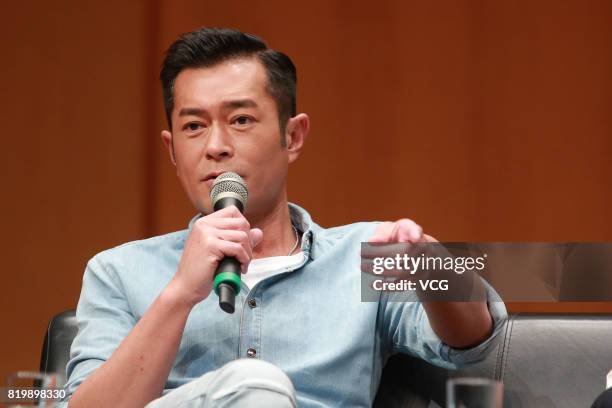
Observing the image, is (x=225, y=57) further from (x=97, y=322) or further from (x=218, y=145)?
(x=97, y=322)

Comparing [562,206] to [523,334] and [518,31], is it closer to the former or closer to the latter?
[518,31]

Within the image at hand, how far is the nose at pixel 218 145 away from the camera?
1.83 m

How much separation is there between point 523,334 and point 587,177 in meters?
0.99

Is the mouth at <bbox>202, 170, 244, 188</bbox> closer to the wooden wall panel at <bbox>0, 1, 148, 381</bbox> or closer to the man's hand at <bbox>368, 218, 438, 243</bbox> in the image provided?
the man's hand at <bbox>368, 218, 438, 243</bbox>

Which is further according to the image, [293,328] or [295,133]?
[295,133]

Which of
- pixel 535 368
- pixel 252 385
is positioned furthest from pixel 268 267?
pixel 252 385

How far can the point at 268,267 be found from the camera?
1.92m

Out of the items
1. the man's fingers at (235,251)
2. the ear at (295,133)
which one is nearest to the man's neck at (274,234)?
the ear at (295,133)

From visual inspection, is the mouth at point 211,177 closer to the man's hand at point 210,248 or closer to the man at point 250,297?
the man at point 250,297

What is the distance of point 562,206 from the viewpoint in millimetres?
2809

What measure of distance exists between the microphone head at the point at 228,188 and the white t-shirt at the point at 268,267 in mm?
213

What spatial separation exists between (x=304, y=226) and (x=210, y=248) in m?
0.56

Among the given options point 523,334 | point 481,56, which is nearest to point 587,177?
point 481,56

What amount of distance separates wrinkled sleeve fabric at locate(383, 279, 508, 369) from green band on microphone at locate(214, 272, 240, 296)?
0.50 m
